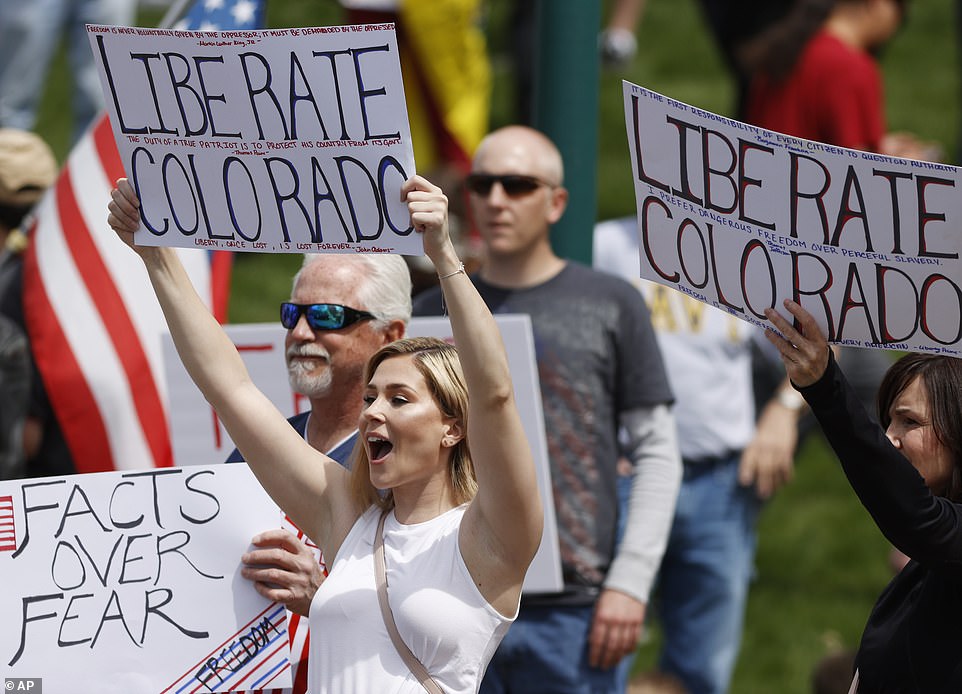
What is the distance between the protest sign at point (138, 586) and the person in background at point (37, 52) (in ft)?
15.7

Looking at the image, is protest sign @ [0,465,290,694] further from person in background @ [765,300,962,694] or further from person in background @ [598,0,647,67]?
person in background @ [598,0,647,67]

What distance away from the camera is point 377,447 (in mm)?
3434

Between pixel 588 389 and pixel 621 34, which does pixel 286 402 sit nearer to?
pixel 588 389

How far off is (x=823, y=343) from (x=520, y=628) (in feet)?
6.02

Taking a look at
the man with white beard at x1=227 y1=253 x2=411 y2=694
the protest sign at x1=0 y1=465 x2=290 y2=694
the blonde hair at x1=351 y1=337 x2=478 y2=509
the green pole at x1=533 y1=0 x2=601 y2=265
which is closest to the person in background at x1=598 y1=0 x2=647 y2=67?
the green pole at x1=533 y1=0 x2=601 y2=265

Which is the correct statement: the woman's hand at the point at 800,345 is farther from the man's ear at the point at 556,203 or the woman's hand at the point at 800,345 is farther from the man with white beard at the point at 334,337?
the man's ear at the point at 556,203

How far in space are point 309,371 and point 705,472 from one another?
2230 mm

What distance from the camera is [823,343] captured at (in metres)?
3.21

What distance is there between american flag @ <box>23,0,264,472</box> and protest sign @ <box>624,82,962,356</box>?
2.64m

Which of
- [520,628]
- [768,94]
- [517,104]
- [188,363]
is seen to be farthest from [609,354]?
[517,104]

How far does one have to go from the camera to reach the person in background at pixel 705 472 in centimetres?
578

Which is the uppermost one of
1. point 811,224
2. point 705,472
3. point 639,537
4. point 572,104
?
point 811,224

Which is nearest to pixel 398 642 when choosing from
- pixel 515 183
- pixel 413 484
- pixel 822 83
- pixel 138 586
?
pixel 413 484

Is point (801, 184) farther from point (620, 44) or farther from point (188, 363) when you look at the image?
point (620, 44)
